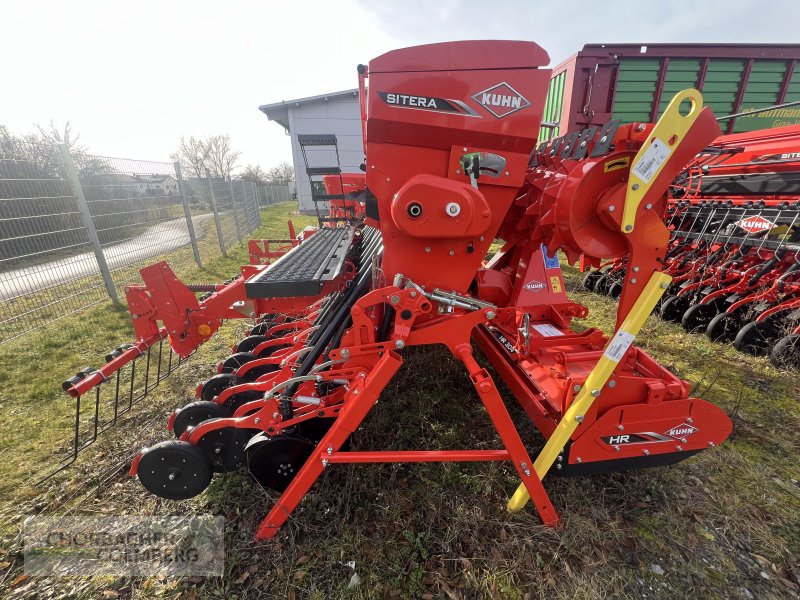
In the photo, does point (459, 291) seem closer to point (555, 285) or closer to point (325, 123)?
point (555, 285)

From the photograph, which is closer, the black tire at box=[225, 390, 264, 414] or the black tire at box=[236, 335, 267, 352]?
the black tire at box=[225, 390, 264, 414]

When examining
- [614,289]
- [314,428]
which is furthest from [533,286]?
[614,289]

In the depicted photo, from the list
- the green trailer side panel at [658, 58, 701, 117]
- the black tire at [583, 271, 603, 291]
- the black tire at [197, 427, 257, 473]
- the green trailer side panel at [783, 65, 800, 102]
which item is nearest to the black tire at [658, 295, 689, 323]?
the black tire at [583, 271, 603, 291]

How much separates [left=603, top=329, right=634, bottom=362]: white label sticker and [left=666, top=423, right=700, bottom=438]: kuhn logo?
0.79m

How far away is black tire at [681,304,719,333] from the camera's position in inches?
201

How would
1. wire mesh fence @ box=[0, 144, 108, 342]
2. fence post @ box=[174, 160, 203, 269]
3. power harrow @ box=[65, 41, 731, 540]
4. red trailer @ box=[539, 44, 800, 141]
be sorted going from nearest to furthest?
power harrow @ box=[65, 41, 731, 540], wire mesh fence @ box=[0, 144, 108, 342], red trailer @ box=[539, 44, 800, 141], fence post @ box=[174, 160, 203, 269]

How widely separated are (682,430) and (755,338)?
3.27m

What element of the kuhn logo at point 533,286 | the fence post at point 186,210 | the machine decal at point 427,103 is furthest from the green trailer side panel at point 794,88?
the fence post at point 186,210

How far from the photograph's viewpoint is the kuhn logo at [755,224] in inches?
180

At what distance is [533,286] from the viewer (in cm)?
354

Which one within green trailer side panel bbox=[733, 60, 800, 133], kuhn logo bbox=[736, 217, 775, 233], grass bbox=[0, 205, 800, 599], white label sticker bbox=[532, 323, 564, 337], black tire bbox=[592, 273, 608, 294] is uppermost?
green trailer side panel bbox=[733, 60, 800, 133]

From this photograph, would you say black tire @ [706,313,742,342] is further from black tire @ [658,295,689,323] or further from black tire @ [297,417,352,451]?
black tire @ [297,417,352,451]

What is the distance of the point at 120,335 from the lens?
531 centimetres

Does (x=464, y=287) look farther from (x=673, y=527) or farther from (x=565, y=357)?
(x=673, y=527)
